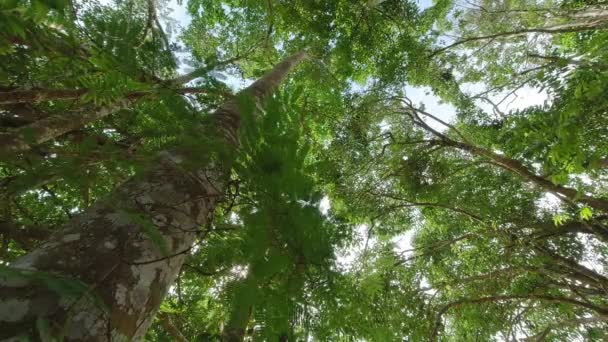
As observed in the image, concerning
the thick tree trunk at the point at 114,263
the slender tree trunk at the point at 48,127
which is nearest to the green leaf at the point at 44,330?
the thick tree trunk at the point at 114,263

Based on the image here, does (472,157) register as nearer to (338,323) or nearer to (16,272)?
(338,323)

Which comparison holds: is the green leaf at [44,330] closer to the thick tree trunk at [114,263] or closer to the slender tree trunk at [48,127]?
the thick tree trunk at [114,263]

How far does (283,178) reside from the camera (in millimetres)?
959

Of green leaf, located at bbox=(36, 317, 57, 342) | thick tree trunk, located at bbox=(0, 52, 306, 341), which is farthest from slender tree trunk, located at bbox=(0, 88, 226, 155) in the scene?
green leaf, located at bbox=(36, 317, 57, 342)

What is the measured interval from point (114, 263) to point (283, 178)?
2.12 ft

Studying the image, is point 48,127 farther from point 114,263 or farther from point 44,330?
point 44,330

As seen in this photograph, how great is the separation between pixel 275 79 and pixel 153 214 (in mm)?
3425

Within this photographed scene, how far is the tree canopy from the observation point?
1000mm

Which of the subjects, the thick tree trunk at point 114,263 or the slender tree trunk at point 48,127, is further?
the slender tree trunk at point 48,127

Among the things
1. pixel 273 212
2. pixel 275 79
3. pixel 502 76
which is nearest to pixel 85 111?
pixel 275 79

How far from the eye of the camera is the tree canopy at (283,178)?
3.28 feet

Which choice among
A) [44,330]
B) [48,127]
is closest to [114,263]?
[44,330]

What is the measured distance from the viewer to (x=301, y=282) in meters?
1.01

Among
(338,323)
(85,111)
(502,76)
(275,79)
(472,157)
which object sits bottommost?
(338,323)
